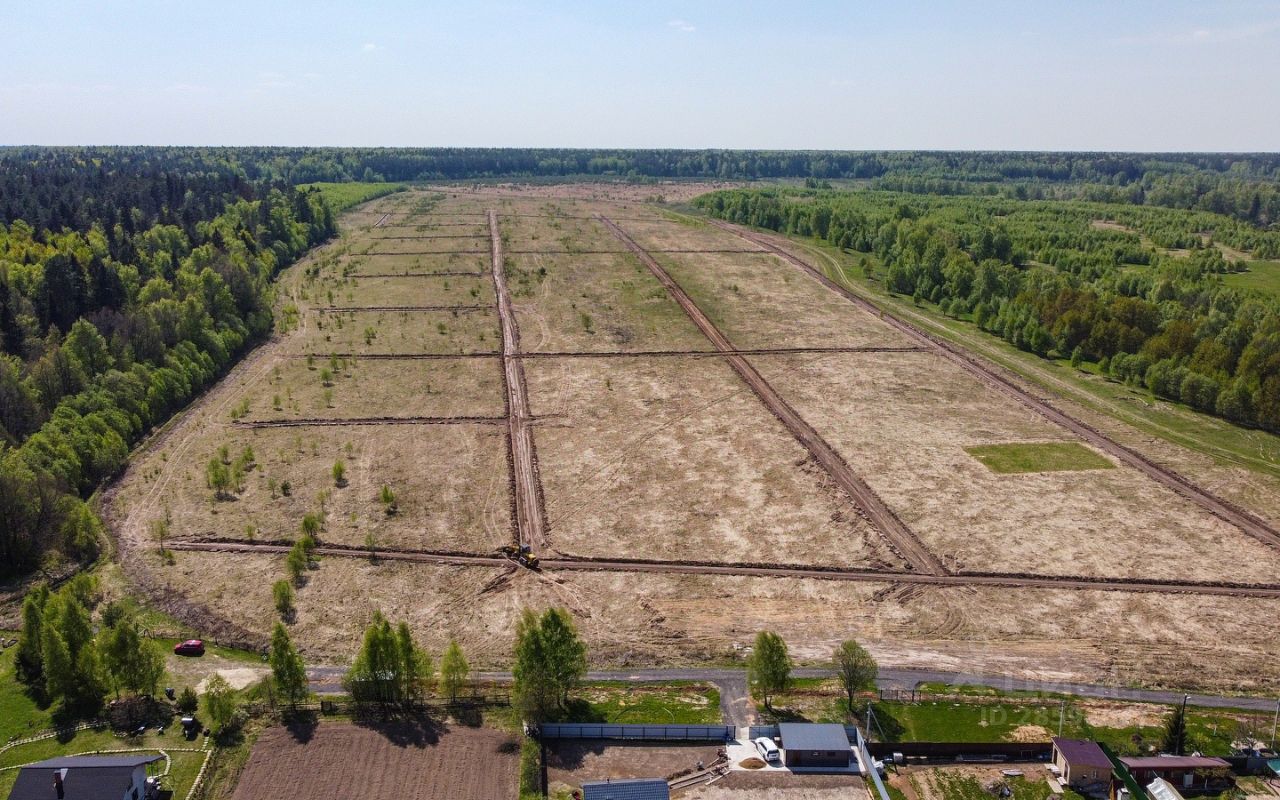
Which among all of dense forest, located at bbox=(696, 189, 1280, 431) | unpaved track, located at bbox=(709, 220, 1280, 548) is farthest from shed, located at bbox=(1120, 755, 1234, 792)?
dense forest, located at bbox=(696, 189, 1280, 431)

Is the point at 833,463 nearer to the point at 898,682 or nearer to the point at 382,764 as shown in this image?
the point at 898,682

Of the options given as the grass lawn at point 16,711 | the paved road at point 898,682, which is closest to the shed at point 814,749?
the paved road at point 898,682

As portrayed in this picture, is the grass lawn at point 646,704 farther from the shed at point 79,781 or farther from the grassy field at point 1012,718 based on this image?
the shed at point 79,781

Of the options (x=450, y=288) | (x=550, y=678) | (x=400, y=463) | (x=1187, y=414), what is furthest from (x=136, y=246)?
(x=1187, y=414)

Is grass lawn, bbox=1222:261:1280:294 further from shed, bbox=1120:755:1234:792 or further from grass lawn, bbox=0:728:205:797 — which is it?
grass lawn, bbox=0:728:205:797

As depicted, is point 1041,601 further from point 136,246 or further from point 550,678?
point 136,246
